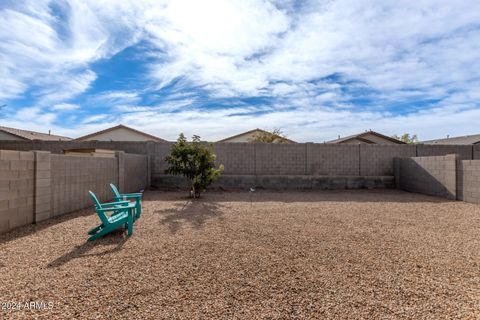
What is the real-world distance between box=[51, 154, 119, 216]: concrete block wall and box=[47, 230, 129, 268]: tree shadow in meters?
2.33

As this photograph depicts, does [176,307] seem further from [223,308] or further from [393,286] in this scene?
[393,286]

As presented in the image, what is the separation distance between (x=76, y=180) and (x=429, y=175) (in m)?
12.7

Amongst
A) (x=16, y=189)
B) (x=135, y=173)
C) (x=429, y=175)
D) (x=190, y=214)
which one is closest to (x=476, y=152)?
(x=429, y=175)

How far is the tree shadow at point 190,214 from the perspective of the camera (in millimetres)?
5793

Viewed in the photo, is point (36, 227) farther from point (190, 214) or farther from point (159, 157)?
point (159, 157)

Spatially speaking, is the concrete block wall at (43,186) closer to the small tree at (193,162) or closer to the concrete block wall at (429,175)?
the small tree at (193,162)

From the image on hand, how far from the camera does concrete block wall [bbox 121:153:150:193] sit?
394 inches

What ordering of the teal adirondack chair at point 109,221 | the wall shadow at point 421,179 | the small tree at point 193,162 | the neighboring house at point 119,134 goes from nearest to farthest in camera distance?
1. the teal adirondack chair at point 109,221
2. the small tree at point 193,162
3. the wall shadow at point 421,179
4. the neighboring house at point 119,134

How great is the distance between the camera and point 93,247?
4180mm

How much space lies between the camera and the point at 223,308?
2473mm

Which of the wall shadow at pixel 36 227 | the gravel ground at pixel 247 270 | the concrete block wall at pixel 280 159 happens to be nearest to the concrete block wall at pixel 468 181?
the gravel ground at pixel 247 270

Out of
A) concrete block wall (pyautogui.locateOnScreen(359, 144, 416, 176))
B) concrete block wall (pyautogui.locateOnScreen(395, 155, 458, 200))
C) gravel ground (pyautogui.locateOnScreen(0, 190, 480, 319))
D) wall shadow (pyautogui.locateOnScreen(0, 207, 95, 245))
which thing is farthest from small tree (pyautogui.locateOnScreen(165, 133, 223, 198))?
concrete block wall (pyautogui.locateOnScreen(395, 155, 458, 200))

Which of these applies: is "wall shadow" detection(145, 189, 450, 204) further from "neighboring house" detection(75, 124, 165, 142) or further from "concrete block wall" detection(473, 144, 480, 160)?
"neighboring house" detection(75, 124, 165, 142)

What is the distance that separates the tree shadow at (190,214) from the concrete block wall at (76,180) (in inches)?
82.1
